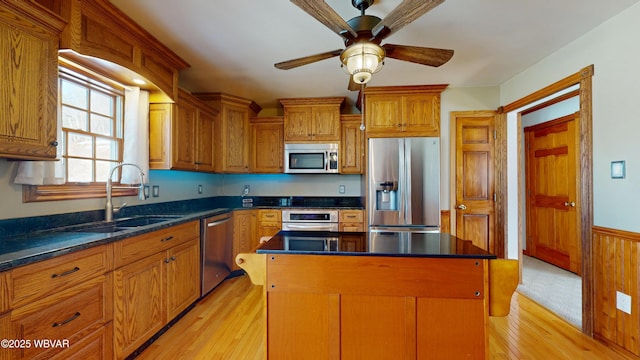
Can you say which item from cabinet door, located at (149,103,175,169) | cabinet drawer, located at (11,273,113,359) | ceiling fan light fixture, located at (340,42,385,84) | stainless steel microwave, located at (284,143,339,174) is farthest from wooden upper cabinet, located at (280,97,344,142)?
cabinet drawer, located at (11,273,113,359)

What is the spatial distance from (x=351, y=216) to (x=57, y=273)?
278 cm

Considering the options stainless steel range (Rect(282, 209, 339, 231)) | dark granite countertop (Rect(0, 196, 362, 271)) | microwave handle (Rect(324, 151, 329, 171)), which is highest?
microwave handle (Rect(324, 151, 329, 171))

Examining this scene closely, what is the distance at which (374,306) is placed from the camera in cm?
134

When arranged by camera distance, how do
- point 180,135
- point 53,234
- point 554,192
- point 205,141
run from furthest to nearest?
point 554,192 < point 205,141 < point 180,135 < point 53,234

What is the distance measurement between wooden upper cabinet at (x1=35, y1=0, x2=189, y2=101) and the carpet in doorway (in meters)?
4.20

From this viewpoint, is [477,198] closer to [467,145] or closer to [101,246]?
[467,145]

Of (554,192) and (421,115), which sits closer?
(421,115)

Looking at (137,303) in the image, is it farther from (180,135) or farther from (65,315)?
(180,135)

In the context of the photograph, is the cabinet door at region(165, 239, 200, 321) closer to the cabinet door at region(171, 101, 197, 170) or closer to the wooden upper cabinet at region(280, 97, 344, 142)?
the cabinet door at region(171, 101, 197, 170)

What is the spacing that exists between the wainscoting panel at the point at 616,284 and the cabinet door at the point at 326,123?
2747 millimetres

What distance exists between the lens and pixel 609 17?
1958 mm

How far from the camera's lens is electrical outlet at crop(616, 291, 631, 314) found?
1858 mm

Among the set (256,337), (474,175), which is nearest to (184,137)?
(256,337)

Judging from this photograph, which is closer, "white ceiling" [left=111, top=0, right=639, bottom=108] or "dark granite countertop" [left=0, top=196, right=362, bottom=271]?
"dark granite countertop" [left=0, top=196, right=362, bottom=271]
